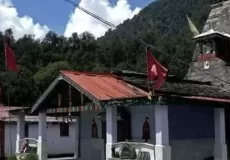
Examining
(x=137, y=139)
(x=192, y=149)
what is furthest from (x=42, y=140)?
(x=192, y=149)

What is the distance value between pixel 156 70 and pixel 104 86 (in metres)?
3.83

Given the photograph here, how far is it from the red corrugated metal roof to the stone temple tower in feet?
18.1

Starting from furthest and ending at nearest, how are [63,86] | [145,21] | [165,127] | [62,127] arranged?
[145,21] → [62,127] → [63,86] → [165,127]

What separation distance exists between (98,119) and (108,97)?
515 cm

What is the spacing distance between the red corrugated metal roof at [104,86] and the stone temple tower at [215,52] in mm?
5512

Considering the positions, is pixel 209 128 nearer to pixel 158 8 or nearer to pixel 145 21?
pixel 145 21

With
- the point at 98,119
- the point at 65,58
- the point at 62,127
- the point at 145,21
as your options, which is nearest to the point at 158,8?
the point at 145,21

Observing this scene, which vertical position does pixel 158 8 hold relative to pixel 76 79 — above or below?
above

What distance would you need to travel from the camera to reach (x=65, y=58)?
67.4m

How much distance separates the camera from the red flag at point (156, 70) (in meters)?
12.9

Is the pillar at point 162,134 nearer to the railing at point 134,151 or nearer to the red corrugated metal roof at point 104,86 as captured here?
the railing at point 134,151

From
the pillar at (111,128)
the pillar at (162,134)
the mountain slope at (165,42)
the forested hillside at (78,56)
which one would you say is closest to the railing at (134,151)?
the pillar at (111,128)

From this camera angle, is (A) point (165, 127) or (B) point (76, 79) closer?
(A) point (165, 127)

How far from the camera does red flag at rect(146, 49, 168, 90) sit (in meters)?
12.9
